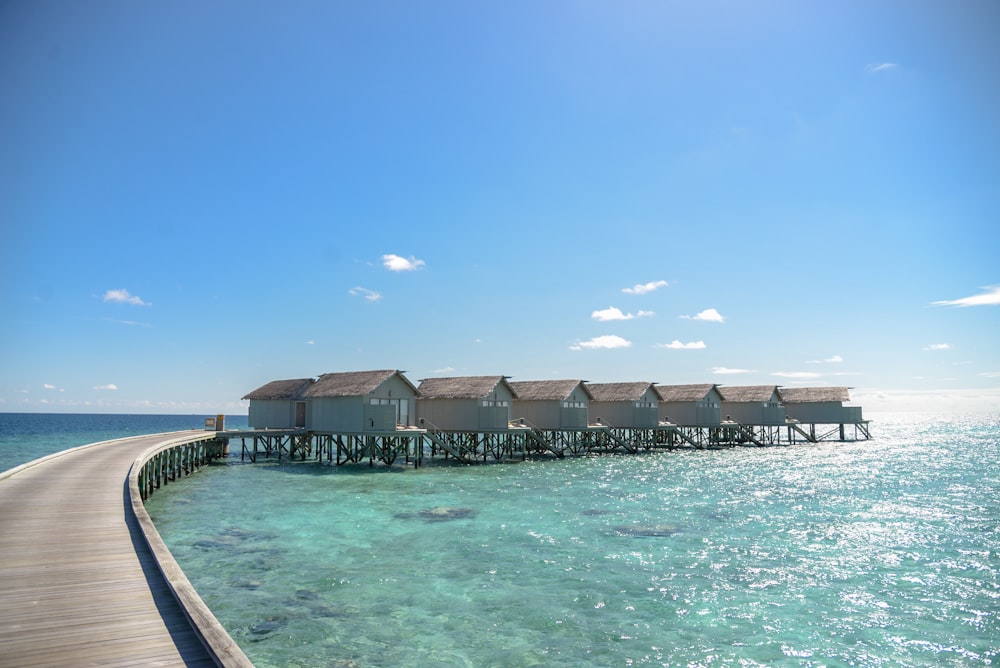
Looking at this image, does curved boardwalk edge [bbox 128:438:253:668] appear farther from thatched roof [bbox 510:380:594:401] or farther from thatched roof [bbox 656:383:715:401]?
thatched roof [bbox 656:383:715:401]

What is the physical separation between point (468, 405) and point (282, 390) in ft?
45.5

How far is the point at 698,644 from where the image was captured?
11336 mm

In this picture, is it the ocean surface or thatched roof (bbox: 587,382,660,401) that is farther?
thatched roof (bbox: 587,382,660,401)

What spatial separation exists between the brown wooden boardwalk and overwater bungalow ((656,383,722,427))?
51945mm

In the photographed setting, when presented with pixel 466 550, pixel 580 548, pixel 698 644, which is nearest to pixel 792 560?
pixel 580 548

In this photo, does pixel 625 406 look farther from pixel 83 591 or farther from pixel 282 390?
pixel 83 591

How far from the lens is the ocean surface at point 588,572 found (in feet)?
36.9

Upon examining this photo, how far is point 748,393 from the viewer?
65688 millimetres

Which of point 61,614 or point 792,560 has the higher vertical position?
point 61,614

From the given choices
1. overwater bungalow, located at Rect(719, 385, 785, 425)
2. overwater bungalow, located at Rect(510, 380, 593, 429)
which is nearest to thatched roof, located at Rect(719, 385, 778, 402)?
overwater bungalow, located at Rect(719, 385, 785, 425)

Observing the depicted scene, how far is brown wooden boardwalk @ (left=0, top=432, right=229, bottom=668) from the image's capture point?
22.9 feet

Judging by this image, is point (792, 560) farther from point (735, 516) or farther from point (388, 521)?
point (388, 521)

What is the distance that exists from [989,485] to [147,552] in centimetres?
4261

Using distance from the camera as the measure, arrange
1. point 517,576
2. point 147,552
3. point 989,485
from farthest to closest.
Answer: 1. point 989,485
2. point 517,576
3. point 147,552
